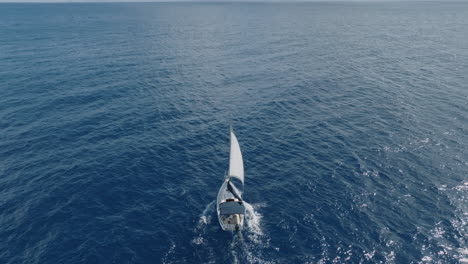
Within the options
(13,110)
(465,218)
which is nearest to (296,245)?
(465,218)

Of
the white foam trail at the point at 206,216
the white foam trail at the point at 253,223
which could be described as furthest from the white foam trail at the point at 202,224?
the white foam trail at the point at 253,223

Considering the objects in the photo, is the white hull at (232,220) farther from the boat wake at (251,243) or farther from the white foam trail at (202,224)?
the white foam trail at (202,224)

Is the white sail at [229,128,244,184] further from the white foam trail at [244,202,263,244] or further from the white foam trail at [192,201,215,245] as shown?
the white foam trail at [192,201,215,245]

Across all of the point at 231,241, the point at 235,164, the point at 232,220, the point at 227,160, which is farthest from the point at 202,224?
the point at 227,160

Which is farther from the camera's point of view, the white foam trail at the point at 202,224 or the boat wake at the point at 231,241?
the white foam trail at the point at 202,224

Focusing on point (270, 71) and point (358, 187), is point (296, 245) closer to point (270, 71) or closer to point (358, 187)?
point (358, 187)

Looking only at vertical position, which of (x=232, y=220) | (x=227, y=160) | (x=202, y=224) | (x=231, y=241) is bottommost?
(x=202, y=224)

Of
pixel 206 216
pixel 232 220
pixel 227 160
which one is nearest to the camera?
pixel 232 220

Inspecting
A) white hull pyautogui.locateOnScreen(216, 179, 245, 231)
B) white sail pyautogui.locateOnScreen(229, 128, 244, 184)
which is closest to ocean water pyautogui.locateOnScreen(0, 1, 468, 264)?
white hull pyautogui.locateOnScreen(216, 179, 245, 231)

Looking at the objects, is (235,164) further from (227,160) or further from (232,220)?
(227,160)
